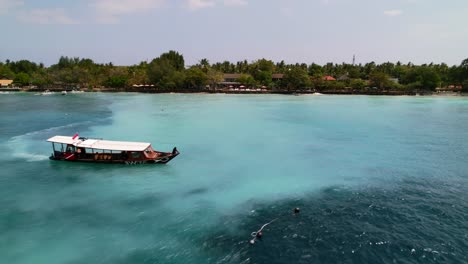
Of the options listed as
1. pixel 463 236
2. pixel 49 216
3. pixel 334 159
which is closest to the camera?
pixel 463 236

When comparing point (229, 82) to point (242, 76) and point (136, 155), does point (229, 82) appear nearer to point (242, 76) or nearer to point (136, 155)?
point (242, 76)

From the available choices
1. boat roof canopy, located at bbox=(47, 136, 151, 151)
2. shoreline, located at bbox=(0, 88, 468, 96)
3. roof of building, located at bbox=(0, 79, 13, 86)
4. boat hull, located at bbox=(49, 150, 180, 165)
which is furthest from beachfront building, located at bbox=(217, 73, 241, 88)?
boat hull, located at bbox=(49, 150, 180, 165)

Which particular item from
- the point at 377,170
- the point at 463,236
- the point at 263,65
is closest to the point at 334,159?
the point at 377,170

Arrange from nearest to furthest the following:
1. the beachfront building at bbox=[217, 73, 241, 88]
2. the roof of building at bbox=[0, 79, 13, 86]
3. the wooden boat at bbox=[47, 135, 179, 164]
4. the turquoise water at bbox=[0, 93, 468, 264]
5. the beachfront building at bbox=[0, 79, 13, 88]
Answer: the turquoise water at bbox=[0, 93, 468, 264] → the wooden boat at bbox=[47, 135, 179, 164] → the beachfront building at bbox=[0, 79, 13, 88] → the beachfront building at bbox=[217, 73, 241, 88] → the roof of building at bbox=[0, 79, 13, 86]

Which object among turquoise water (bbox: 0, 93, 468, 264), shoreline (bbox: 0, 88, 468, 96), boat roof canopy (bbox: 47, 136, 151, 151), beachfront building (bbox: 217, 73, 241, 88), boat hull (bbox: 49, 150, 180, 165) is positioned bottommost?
turquoise water (bbox: 0, 93, 468, 264)

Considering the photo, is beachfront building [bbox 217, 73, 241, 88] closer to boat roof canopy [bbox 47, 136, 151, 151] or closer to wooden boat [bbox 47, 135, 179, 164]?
boat roof canopy [bbox 47, 136, 151, 151]

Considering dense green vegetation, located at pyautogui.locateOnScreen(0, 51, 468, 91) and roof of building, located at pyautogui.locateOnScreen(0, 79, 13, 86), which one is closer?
dense green vegetation, located at pyautogui.locateOnScreen(0, 51, 468, 91)

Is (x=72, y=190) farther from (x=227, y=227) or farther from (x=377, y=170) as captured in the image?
(x=377, y=170)

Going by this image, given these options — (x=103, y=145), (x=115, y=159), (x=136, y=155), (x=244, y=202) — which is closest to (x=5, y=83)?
(x=103, y=145)
